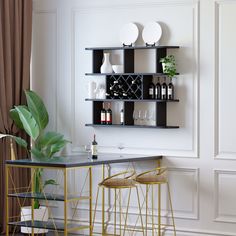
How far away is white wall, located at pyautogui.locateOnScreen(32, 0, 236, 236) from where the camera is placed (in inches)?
267

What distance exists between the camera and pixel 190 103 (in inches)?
274

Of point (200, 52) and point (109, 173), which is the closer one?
point (200, 52)

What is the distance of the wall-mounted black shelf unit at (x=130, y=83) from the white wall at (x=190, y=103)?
0.11m

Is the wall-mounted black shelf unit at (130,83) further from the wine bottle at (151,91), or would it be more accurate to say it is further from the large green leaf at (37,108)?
the large green leaf at (37,108)

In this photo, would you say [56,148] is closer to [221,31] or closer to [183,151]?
[183,151]

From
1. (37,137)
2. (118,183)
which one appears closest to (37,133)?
(37,137)

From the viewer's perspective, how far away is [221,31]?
22.3 feet

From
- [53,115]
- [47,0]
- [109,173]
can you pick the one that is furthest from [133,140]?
[47,0]

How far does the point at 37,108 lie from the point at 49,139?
1.26ft

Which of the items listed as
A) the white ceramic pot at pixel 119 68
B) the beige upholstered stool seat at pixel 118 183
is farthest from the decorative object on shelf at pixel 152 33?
the beige upholstered stool seat at pixel 118 183

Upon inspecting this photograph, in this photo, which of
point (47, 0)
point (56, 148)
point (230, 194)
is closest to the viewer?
point (230, 194)

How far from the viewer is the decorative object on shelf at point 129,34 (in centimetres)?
717

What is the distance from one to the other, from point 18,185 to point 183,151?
6.25ft

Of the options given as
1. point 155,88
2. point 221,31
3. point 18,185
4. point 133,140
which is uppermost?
point 221,31
